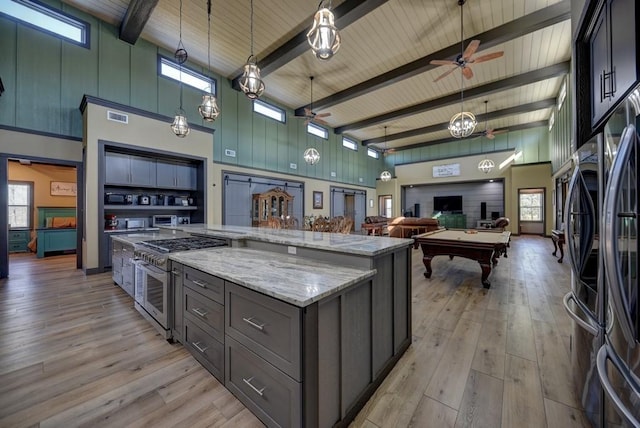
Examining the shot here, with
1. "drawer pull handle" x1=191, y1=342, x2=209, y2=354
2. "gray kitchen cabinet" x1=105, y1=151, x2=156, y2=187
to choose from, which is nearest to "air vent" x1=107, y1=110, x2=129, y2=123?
"gray kitchen cabinet" x1=105, y1=151, x2=156, y2=187

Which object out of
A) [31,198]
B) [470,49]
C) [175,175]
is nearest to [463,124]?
[470,49]

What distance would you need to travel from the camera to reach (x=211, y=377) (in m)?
1.81

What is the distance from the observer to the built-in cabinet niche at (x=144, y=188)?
487 cm

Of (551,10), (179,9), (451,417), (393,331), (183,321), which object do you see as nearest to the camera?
(451,417)

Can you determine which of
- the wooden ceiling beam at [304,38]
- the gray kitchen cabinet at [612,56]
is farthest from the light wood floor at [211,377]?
the wooden ceiling beam at [304,38]

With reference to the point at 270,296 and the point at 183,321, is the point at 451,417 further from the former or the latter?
the point at 183,321

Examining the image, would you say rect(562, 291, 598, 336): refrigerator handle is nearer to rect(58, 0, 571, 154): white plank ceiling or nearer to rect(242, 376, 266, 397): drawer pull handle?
rect(242, 376, 266, 397): drawer pull handle

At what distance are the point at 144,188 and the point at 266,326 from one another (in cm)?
588

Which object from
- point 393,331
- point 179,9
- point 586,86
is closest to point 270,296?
point 393,331

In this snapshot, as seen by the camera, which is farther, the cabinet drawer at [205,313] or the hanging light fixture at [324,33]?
the hanging light fixture at [324,33]

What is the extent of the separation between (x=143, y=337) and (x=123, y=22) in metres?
6.00

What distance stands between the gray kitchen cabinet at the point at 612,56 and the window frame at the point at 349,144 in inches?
411

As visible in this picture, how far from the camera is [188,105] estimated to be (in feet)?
20.6

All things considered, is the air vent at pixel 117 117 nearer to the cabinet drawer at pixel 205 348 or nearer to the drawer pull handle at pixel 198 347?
the cabinet drawer at pixel 205 348
